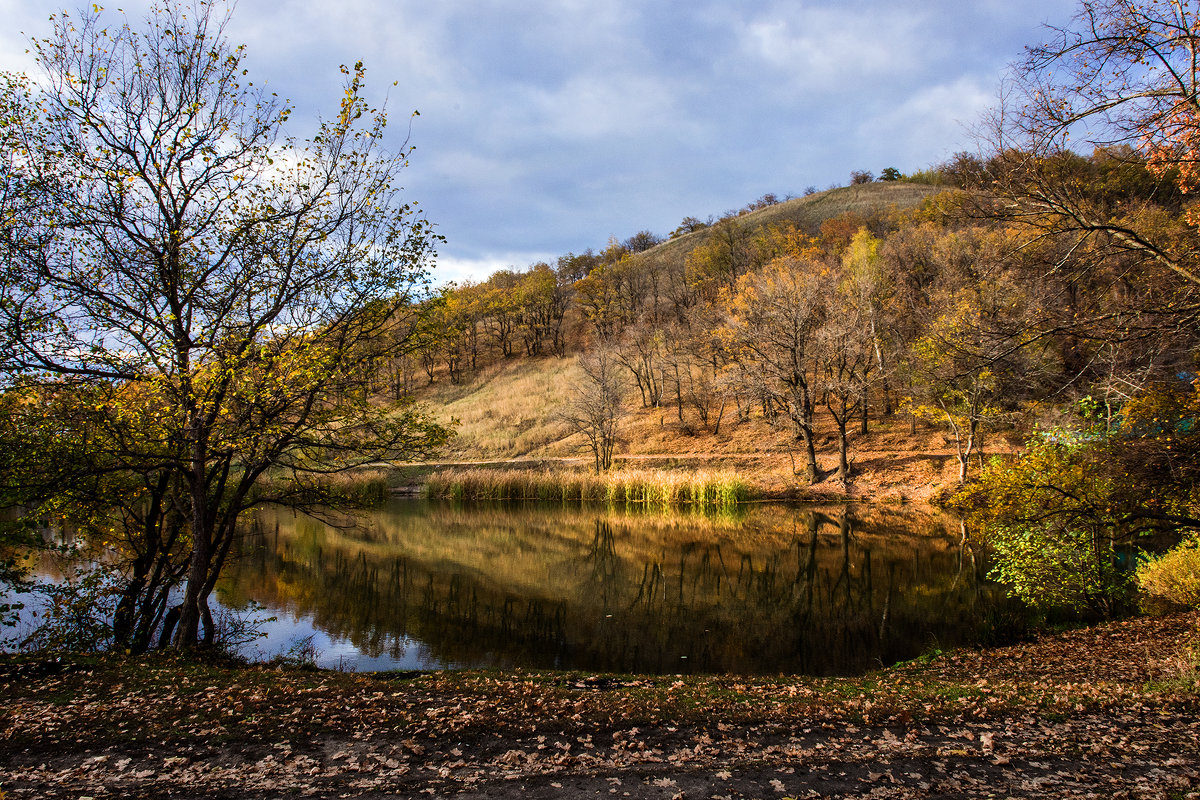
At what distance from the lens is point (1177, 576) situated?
10984 mm

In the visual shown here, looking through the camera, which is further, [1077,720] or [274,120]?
[274,120]

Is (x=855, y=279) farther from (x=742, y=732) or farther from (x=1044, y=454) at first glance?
(x=742, y=732)

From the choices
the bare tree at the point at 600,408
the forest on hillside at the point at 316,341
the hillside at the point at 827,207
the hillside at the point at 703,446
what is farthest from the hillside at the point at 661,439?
the hillside at the point at 827,207

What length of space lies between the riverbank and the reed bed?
2446 centimetres

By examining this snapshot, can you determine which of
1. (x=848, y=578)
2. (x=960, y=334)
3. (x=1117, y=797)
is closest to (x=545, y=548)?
(x=848, y=578)

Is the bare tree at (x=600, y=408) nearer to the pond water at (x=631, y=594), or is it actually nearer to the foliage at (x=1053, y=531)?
the pond water at (x=631, y=594)

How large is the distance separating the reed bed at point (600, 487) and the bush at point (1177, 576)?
20870mm

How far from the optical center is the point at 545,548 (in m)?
23.4

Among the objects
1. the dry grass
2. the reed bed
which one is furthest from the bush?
the dry grass

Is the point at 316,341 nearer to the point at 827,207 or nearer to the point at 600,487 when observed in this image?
the point at 600,487

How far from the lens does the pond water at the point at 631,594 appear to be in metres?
12.3

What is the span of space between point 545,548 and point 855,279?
32.7 meters

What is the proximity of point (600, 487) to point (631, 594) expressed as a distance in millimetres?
19364

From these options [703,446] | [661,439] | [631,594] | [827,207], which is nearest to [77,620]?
[631,594]
